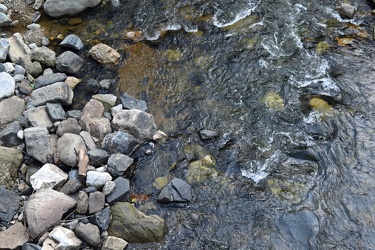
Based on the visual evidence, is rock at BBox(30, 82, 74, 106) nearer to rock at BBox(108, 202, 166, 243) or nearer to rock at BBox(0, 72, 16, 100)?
rock at BBox(0, 72, 16, 100)

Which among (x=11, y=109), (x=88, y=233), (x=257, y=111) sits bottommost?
(x=88, y=233)

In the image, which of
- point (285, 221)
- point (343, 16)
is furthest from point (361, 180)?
point (343, 16)

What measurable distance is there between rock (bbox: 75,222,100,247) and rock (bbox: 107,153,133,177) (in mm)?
826

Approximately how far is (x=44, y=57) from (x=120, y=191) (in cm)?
302

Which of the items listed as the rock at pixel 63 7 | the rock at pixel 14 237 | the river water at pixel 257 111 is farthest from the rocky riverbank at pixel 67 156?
the rock at pixel 63 7

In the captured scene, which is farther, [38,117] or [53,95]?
[53,95]

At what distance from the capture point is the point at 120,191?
5.18 meters

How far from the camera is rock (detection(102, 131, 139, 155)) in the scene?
562 centimetres

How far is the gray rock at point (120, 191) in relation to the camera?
5133 millimetres

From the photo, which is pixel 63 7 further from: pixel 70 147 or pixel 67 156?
pixel 67 156

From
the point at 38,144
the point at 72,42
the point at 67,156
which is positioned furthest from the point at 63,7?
the point at 67,156

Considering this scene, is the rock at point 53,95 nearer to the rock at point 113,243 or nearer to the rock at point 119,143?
the rock at point 119,143

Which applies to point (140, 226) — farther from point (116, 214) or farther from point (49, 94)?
point (49, 94)

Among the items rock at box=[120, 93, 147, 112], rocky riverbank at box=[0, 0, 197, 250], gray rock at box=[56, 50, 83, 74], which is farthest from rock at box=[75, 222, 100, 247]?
gray rock at box=[56, 50, 83, 74]
